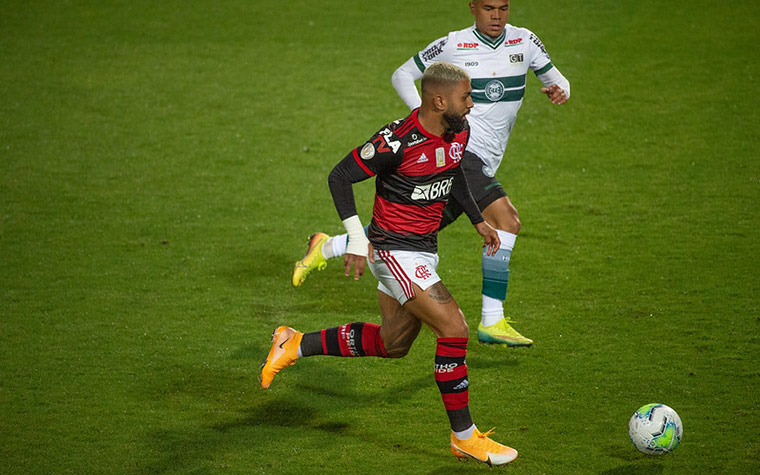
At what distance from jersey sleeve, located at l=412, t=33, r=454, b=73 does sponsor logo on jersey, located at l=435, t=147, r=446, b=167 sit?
1.64 meters

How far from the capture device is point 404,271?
473 centimetres

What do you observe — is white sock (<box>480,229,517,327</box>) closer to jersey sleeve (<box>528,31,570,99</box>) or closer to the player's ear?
jersey sleeve (<box>528,31,570,99</box>)

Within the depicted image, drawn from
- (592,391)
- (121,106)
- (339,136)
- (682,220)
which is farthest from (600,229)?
(121,106)

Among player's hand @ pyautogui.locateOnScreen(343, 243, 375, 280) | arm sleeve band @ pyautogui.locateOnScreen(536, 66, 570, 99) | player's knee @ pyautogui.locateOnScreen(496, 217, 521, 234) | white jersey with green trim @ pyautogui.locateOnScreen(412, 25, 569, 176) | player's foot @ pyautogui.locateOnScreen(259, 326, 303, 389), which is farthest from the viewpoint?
arm sleeve band @ pyautogui.locateOnScreen(536, 66, 570, 99)

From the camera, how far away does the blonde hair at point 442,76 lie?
459 cm

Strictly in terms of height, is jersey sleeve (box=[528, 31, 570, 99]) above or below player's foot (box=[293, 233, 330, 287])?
above

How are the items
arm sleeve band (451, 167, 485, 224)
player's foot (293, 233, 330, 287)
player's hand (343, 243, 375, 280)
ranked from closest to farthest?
1. player's hand (343, 243, 375, 280)
2. arm sleeve band (451, 167, 485, 224)
3. player's foot (293, 233, 330, 287)

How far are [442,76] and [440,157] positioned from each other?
429mm

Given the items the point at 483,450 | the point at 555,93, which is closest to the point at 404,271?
the point at 483,450

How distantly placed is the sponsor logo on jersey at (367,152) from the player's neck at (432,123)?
0.31m

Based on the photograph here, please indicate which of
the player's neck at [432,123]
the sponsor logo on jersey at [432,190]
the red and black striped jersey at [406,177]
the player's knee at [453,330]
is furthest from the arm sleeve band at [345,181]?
the player's knee at [453,330]


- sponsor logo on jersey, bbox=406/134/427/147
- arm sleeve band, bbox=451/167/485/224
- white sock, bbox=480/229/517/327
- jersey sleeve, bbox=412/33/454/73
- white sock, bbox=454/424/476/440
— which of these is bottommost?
white sock, bbox=454/424/476/440

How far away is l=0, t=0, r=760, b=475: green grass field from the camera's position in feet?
16.7

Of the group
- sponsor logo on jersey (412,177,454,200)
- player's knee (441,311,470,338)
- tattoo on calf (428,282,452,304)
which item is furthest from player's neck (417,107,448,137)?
player's knee (441,311,470,338)
